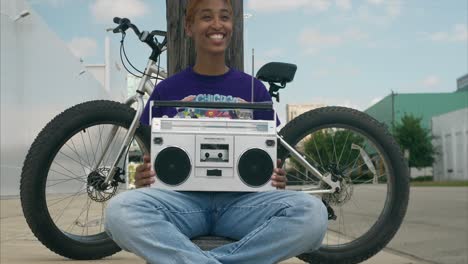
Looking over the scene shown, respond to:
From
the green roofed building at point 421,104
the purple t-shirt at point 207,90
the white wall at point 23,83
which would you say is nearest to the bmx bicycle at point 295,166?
the purple t-shirt at point 207,90

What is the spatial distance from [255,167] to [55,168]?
1.67 meters

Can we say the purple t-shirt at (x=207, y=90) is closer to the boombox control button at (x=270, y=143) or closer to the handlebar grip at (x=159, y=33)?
the boombox control button at (x=270, y=143)

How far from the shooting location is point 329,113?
10.0 ft

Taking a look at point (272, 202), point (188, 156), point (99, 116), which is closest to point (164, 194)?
point (188, 156)

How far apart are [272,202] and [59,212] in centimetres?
178

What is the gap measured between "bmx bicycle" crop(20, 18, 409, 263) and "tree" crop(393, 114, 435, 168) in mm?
57952

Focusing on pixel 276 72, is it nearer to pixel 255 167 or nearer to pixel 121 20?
pixel 121 20

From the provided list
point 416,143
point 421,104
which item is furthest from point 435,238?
point 421,104

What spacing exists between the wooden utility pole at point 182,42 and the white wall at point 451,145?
171 ft

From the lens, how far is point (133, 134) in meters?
3.01

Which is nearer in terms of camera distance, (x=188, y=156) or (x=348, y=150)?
(x=188, y=156)

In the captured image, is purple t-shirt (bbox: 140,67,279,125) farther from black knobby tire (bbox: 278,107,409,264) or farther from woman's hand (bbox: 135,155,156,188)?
black knobby tire (bbox: 278,107,409,264)

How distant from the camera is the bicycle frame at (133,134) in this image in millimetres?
2988

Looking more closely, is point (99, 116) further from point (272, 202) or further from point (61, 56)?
point (61, 56)
